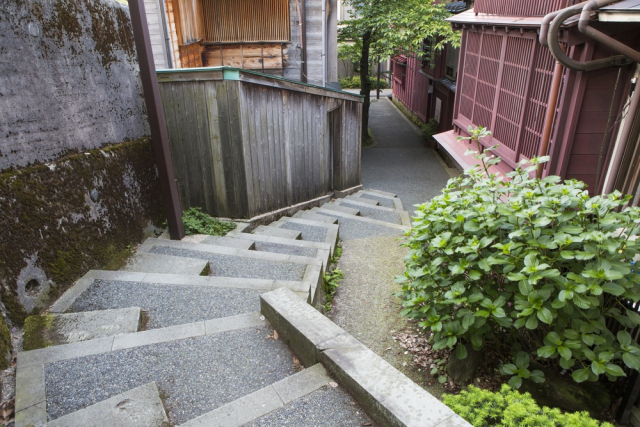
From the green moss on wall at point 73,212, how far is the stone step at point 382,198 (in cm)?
785

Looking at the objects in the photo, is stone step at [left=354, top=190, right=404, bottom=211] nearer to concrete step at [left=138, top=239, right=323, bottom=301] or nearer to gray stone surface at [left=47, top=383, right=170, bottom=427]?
concrete step at [left=138, top=239, right=323, bottom=301]

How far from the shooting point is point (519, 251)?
3.50 metres

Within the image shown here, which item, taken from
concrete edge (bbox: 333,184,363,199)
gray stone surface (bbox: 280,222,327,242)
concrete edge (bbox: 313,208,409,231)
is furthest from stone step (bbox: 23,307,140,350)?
concrete edge (bbox: 333,184,363,199)

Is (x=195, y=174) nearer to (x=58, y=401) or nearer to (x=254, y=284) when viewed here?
(x=254, y=284)

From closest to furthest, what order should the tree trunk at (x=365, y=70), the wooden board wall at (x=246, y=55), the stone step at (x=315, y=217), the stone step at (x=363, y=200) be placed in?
1. the stone step at (x=315, y=217)
2. the wooden board wall at (x=246, y=55)
3. the stone step at (x=363, y=200)
4. the tree trunk at (x=365, y=70)

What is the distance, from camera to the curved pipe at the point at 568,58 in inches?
202

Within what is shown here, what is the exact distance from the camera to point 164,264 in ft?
16.4

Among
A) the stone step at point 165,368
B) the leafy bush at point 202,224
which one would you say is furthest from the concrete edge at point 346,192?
the stone step at point 165,368

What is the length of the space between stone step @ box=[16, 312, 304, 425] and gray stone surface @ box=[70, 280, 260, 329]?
401mm

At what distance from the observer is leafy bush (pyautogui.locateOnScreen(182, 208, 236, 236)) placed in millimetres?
6302

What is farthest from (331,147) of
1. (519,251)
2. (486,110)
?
(519,251)

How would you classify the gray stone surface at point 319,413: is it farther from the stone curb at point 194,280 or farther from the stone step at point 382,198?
the stone step at point 382,198

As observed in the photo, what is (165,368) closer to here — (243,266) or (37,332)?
(37,332)

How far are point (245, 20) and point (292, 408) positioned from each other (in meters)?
11.1
